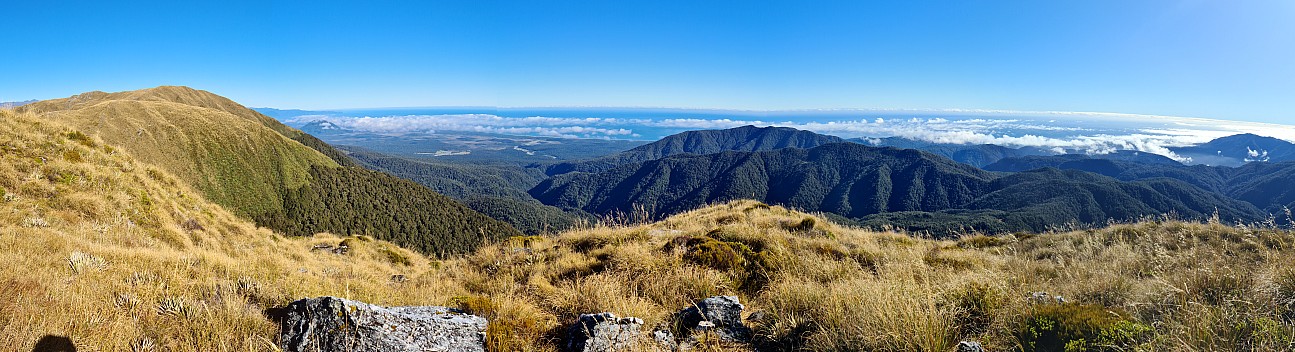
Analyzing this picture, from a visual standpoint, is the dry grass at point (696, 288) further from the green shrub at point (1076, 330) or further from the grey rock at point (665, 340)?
the grey rock at point (665, 340)

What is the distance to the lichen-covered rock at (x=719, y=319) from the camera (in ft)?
15.1

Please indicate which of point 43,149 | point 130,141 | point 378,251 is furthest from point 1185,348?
point 130,141

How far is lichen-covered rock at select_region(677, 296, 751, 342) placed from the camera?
4.62 m

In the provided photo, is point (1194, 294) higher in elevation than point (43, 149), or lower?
lower

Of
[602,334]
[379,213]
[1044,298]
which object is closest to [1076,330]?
[1044,298]

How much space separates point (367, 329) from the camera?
3594mm

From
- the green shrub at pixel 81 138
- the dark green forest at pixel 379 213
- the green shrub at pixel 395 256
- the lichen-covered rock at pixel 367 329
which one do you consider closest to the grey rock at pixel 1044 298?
the lichen-covered rock at pixel 367 329

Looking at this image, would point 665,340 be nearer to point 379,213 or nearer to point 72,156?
point 72,156

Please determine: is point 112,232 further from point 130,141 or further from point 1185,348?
point 130,141

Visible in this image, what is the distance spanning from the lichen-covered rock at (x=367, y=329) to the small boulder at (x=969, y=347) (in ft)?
13.5

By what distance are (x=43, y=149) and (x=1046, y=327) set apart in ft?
73.2

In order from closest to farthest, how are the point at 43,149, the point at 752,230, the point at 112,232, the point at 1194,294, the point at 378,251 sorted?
the point at 1194,294
the point at 112,232
the point at 752,230
the point at 43,149
the point at 378,251

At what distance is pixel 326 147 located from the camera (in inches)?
7047

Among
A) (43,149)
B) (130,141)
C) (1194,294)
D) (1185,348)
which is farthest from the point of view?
(130,141)
